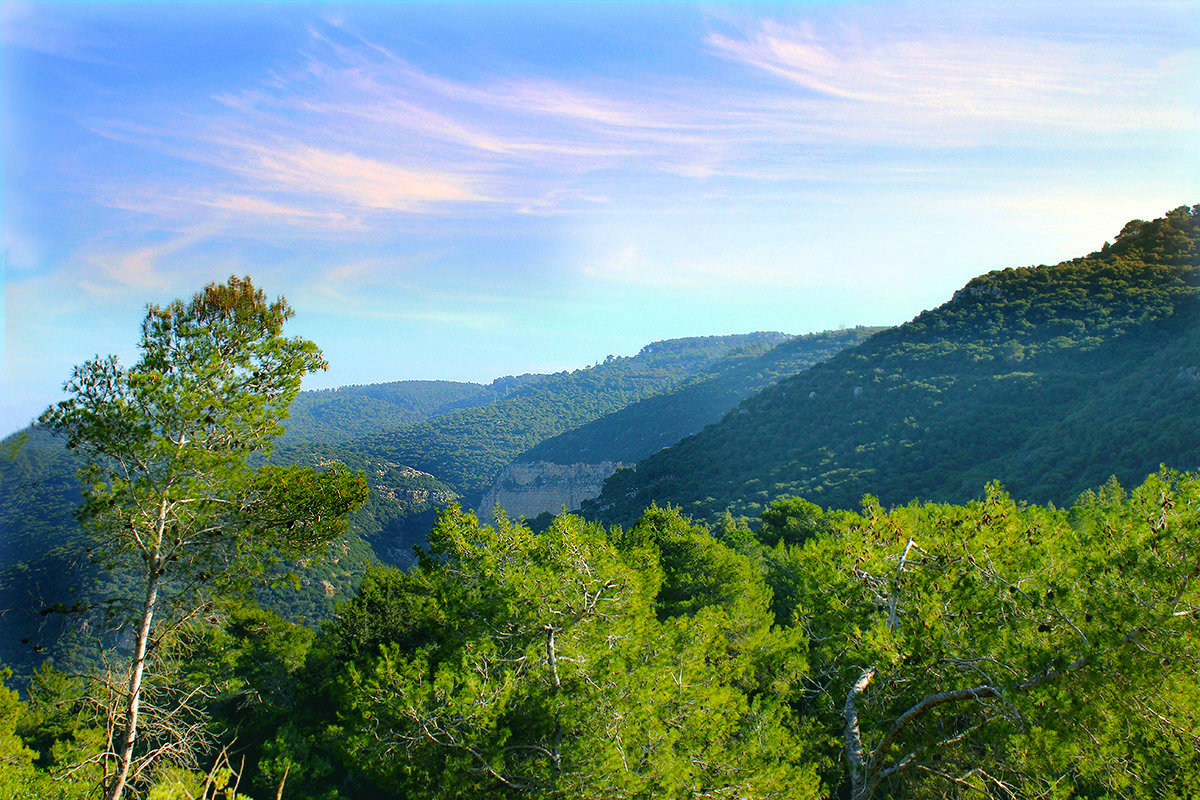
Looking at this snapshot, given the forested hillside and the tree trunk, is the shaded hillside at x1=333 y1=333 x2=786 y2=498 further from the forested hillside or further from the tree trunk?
the tree trunk

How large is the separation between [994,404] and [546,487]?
183 ft

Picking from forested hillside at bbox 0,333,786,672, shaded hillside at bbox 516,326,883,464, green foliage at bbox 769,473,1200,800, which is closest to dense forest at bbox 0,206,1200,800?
green foliage at bbox 769,473,1200,800

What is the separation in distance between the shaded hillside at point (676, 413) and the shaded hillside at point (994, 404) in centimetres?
2821

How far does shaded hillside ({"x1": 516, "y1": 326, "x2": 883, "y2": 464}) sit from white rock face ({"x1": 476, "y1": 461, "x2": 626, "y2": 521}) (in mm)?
2406

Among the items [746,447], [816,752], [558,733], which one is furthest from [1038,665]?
[746,447]

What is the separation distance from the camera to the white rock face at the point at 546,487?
79.7m

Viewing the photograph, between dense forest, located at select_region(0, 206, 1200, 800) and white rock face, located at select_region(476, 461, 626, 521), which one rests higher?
dense forest, located at select_region(0, 206, 1200, 800)

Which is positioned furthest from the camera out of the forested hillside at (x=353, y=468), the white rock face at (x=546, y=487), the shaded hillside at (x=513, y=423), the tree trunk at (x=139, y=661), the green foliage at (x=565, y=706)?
the shaded hillside at (x=513, y=423)

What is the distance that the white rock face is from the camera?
79.7m

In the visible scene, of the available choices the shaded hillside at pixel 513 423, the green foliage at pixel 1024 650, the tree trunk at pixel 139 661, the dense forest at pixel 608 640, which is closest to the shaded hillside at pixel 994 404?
the dense forest at pixel 608 640

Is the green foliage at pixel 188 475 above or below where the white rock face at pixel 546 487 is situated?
above

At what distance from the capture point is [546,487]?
270 feet

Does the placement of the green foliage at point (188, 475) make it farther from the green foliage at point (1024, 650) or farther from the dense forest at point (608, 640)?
the green foliage at point (1024, 650)

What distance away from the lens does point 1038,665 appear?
5461 mm
